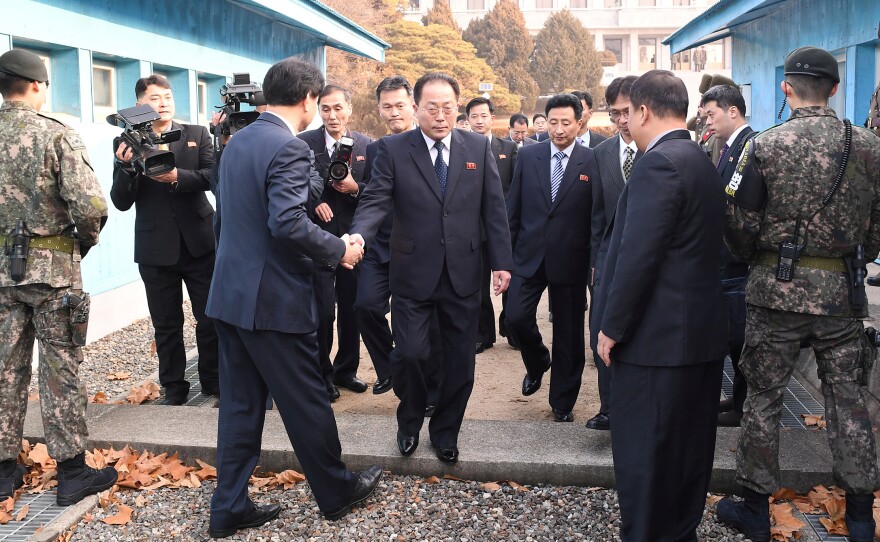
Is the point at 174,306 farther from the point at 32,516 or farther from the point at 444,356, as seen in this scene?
the point at 444,356

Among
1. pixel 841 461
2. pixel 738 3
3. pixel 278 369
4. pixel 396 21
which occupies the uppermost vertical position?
pixel 396 21

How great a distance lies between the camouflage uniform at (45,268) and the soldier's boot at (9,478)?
74mm

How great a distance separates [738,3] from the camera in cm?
1292

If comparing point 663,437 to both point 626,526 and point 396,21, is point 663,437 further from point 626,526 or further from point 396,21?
point 396,21

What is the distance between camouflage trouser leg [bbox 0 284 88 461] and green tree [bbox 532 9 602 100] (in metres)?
48.7

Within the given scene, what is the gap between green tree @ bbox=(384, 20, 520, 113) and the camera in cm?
4134

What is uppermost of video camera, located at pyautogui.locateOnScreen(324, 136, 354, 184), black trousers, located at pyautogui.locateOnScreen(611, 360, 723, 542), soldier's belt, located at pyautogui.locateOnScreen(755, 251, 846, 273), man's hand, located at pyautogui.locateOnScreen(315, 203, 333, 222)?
video camera, located at pyautogui.locateOnScreen(324, 136, 354, 184)

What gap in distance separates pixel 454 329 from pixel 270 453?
118cm

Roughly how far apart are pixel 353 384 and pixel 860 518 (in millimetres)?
3686

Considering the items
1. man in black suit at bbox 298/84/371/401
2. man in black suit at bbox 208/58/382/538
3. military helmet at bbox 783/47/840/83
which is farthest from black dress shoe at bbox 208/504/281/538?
military helmet at bbox 783/47/840/83

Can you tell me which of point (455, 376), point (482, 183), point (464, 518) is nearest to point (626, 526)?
point (464, 518)

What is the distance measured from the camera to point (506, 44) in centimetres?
5322

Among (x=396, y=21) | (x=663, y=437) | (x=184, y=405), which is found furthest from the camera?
(x=396, y=21)

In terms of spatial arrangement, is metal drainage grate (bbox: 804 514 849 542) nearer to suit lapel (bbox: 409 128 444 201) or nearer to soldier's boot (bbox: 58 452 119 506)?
suit lapel (bbox: 409 128 444 201)
